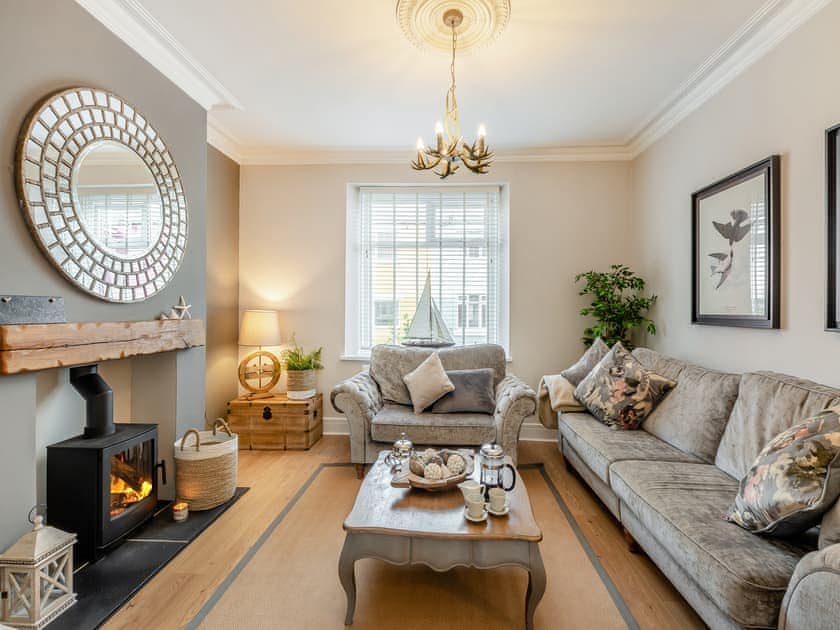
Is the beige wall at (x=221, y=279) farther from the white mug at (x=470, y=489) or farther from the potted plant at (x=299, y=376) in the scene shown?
the white mug at (x=470, y=489)

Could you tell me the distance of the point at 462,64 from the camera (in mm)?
2650

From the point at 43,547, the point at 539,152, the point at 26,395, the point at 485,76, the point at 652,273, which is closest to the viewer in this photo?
the point at 43,547

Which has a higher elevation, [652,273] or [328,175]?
[328,175]

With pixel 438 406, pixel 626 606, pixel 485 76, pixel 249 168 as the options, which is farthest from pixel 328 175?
pixel 626 606

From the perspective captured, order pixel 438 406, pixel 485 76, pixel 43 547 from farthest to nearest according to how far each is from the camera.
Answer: pixel 438 406, pixel 485 76, pixel 43 547

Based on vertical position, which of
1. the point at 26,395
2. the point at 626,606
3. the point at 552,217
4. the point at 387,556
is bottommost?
the point at 626,606

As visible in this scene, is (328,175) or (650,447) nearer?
(650,447)

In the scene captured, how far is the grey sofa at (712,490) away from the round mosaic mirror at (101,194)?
2818 mm

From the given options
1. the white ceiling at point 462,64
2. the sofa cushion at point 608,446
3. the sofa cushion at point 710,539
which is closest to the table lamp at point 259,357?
the white ceiling at point 462,64

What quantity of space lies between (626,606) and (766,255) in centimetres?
197

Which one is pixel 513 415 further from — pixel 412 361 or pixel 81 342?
pixel 81 342

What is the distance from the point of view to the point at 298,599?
6.07 feet

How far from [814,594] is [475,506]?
102cm

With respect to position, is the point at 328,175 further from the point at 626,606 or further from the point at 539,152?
the point at 626,606
